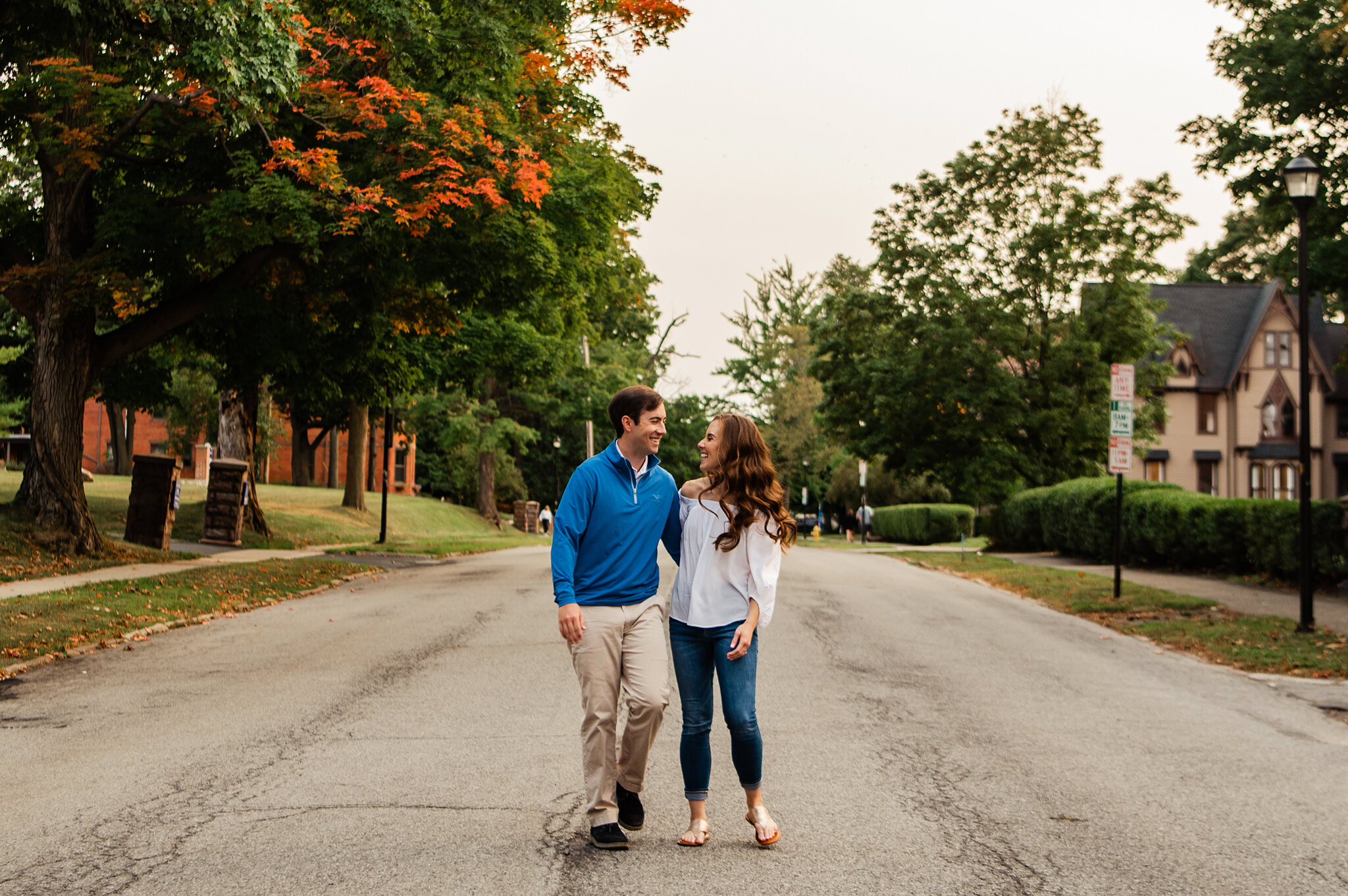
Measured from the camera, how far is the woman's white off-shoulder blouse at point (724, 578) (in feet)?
15.6

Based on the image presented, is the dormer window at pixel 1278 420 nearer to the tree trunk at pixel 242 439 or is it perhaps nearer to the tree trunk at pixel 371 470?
the tree trunk at pixel 371 470

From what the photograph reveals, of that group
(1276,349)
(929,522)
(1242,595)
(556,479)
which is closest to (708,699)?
(1242,595)

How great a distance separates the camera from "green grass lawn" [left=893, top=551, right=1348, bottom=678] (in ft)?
35.9

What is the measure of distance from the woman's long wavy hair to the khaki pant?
517 mm

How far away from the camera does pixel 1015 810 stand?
5508mm

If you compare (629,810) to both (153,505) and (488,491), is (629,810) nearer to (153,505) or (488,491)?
(153,505)

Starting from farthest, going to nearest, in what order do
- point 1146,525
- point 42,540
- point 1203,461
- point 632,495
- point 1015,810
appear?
point 1203,461 < point 1146,525 < point 42,540 < point 1015,810 < point 632,495

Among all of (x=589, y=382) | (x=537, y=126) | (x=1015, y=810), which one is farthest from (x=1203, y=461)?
(x=1015, y=810)

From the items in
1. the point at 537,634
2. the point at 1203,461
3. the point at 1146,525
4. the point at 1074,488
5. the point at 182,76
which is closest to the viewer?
the point at 537,634

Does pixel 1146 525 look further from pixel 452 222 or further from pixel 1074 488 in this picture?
pixel 452 222

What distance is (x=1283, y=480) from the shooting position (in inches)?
2073

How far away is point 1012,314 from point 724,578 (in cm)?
3078

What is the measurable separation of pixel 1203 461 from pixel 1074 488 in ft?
105

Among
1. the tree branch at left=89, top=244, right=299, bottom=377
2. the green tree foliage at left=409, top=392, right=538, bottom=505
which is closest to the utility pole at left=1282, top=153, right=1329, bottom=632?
the tree branch at left=89, top=244, right=299, bottom=377
